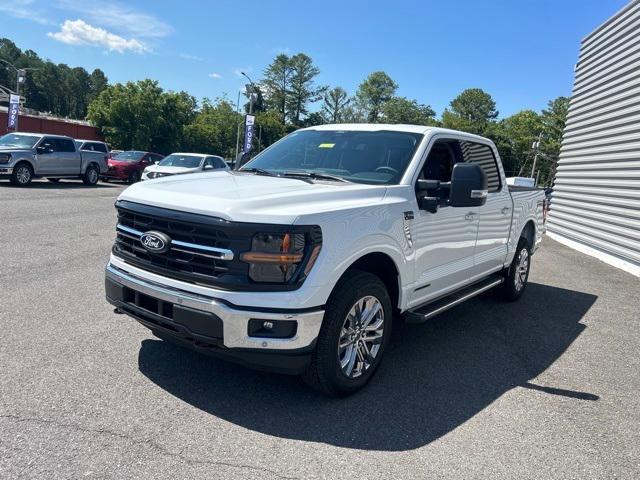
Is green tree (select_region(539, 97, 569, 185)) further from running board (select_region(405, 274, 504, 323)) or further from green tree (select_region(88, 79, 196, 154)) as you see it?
running board (select_region(405, 274, 504, 323))

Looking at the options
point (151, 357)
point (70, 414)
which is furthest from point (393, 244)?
point (70, 414)

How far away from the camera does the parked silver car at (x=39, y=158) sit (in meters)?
16.7

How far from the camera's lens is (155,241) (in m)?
3.43

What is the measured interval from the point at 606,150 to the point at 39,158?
17235mm

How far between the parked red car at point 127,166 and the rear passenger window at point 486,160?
68.6ft

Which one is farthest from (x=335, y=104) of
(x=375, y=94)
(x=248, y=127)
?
(x=248, y=127)

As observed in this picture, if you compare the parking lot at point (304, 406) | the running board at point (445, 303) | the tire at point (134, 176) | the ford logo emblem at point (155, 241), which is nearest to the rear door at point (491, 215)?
the running board at point (445, 303)

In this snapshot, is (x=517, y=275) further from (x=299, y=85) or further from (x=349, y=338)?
(x=299, y=85)

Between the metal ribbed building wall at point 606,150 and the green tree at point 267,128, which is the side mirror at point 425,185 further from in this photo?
the green tree at point 267,128

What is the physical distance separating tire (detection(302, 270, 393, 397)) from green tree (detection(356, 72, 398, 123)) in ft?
313

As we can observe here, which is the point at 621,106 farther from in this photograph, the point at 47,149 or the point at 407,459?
the point at 47,149

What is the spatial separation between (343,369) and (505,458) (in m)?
1.15

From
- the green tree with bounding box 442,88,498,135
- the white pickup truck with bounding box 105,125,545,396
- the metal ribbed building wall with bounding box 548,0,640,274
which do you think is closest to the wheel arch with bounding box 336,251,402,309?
the white pickup truck with bounding box 105,125,545,396

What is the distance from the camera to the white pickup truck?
3.14 meters
